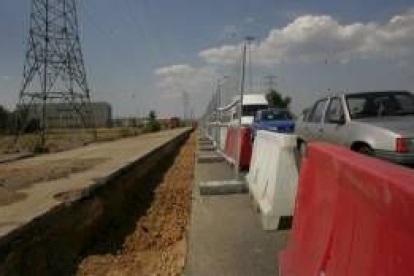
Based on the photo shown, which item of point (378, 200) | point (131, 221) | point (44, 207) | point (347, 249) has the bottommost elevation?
point (131, 221)

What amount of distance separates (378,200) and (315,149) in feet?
6.87

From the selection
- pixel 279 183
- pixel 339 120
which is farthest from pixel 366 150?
pixel 279 183

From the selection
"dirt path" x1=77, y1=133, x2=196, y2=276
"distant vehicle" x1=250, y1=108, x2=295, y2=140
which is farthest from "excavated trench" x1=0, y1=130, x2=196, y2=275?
"distant vehicle" x1=250, y1=108, x2=295, y2=140

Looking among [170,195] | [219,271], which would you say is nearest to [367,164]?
[219,271]

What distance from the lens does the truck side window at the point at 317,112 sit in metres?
12.9

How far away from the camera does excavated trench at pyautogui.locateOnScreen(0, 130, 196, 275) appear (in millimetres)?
7547

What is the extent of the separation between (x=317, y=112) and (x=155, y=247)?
5.35 meters

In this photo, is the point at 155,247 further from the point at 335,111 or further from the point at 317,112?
the point at 317,112

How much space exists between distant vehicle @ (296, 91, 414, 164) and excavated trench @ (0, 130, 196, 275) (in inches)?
124

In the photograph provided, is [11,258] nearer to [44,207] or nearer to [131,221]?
[44,207]

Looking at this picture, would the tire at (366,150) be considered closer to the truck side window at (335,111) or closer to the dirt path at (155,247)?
the truck side window at (335,111)

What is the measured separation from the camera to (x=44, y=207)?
30.5 ft

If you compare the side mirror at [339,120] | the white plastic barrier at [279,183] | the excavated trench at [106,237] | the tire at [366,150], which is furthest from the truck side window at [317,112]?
the white plastic barrier at [279,183]

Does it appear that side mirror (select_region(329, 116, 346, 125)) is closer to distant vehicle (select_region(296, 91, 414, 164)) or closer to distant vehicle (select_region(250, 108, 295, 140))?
distant vehicle (select_region(296, 91, 414, 164))
